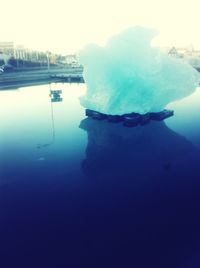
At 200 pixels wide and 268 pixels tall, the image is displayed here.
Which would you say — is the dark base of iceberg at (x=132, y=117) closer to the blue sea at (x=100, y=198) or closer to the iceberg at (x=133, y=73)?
the iceberg at (x=133, y=73)

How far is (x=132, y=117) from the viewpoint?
40.1 feet

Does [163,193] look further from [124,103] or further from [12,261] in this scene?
[124,103]

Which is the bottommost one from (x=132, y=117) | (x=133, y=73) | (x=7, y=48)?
(x=132, y=117)

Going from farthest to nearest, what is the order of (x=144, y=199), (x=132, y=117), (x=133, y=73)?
(x=132, y=117) → (x=133, y=73) → (x=144, y=199)

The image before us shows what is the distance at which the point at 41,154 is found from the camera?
829 cm

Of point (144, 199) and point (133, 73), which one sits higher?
point (133, 73)

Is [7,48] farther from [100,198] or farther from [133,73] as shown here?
[100,198]

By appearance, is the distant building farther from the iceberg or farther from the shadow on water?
the shadow on water

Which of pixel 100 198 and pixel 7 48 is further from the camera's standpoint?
pixel 7 48

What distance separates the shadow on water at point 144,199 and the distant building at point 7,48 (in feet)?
155

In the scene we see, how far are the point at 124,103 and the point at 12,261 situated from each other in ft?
29.9

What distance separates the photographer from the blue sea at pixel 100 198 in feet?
13.0

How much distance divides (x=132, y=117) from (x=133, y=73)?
1.94m

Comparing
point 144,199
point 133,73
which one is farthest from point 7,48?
point 144,199
